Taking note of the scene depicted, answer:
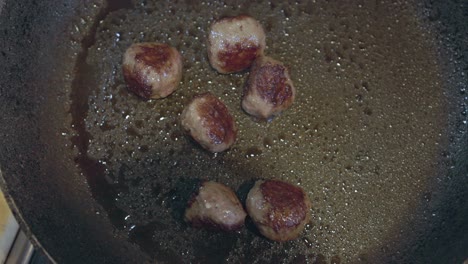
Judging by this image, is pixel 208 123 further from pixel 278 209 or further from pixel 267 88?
pixel 278 209

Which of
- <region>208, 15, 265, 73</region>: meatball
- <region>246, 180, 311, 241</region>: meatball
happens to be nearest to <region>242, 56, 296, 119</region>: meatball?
<region>208, 15, 265, 73</region>: meatball

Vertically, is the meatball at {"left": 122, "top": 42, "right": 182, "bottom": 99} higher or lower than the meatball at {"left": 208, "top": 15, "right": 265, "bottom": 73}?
lower

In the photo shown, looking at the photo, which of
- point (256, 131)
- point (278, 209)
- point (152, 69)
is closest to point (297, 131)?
point (256, 131)

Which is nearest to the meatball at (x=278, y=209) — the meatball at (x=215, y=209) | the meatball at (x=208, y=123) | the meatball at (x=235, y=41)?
the meatball at (x=215, y=209)

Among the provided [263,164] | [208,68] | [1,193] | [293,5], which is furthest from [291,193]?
[1,193]

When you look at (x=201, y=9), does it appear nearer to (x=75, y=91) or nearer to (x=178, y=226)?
(x=75, y=91)

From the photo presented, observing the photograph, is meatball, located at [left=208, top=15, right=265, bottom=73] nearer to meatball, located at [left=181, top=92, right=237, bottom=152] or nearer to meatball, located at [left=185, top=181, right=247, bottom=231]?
meatball, located at [left=181, top=92, right=237, bottom=152]
